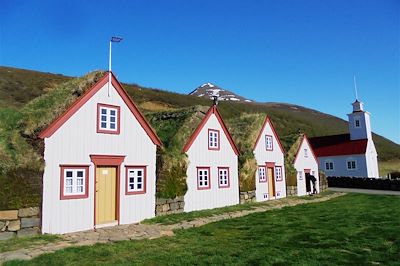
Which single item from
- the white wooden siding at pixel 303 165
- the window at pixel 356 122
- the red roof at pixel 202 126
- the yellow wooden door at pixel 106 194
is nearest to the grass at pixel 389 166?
the window at pixel 356 122

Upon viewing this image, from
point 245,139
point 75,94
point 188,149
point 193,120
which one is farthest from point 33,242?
point 245,139

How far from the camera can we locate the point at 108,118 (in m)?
14.8

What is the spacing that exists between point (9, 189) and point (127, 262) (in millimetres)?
6038

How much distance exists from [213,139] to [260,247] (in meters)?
12.0

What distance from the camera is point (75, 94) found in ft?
46.6

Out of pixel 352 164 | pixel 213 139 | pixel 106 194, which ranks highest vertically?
pixel 213 139

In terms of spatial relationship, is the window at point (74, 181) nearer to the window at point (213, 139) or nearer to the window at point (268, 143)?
the window at point (213, 139)

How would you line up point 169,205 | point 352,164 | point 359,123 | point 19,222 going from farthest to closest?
1. point 359,123
2. point 352,164
3. point 169,205
4. point 19,222

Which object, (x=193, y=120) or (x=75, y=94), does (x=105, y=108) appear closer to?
(x=75, y=94)

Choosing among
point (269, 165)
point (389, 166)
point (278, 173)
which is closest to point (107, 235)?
point (269, 165)

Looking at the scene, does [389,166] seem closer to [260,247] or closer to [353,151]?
[353,151]

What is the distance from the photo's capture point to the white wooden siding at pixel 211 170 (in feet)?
62.7

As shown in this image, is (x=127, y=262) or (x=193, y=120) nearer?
(x=127, y=262)

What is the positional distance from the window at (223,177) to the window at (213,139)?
4.73 ft
